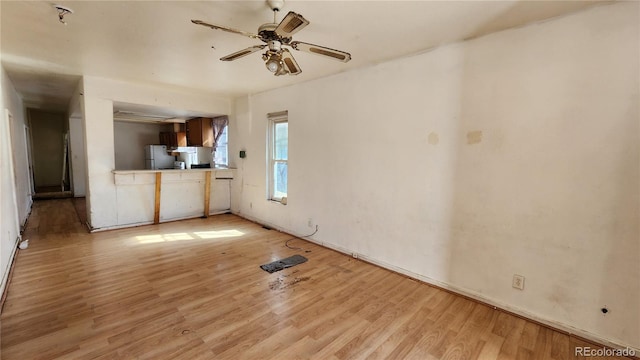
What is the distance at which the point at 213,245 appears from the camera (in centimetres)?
393

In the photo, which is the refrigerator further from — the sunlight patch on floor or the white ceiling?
the sunlight patch on floor

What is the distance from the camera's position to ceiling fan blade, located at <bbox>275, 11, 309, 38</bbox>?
5.20ft

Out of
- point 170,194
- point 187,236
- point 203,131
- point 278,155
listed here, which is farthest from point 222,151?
point 187,236

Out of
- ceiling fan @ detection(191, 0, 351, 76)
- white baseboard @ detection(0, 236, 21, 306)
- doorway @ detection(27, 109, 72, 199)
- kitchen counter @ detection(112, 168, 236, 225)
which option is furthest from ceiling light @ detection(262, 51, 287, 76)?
doorway @ detection(27, 109, 72, 199)

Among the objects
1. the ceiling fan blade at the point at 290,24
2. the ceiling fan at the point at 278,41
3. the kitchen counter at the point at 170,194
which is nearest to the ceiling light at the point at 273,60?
the ceiling fan at the point at 278,41

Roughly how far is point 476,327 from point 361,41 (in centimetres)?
262

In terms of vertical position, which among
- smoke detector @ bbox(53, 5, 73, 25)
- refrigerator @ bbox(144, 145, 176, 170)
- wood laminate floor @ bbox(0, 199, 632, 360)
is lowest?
wood laminate floor @ bbox(0, 199, 632, 360)

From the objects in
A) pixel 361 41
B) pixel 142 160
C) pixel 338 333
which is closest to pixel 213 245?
pixel 338 333

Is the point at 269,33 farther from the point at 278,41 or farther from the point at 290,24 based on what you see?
the point at 290,24

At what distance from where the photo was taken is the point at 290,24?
1690 mm

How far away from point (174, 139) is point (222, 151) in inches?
74.2

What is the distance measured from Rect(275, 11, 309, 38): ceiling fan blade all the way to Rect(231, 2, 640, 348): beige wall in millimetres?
1627

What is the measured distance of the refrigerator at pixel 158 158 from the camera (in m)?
7.75

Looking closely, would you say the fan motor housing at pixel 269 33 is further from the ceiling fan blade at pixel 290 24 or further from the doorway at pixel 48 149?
the doorway at pixel 48 149
